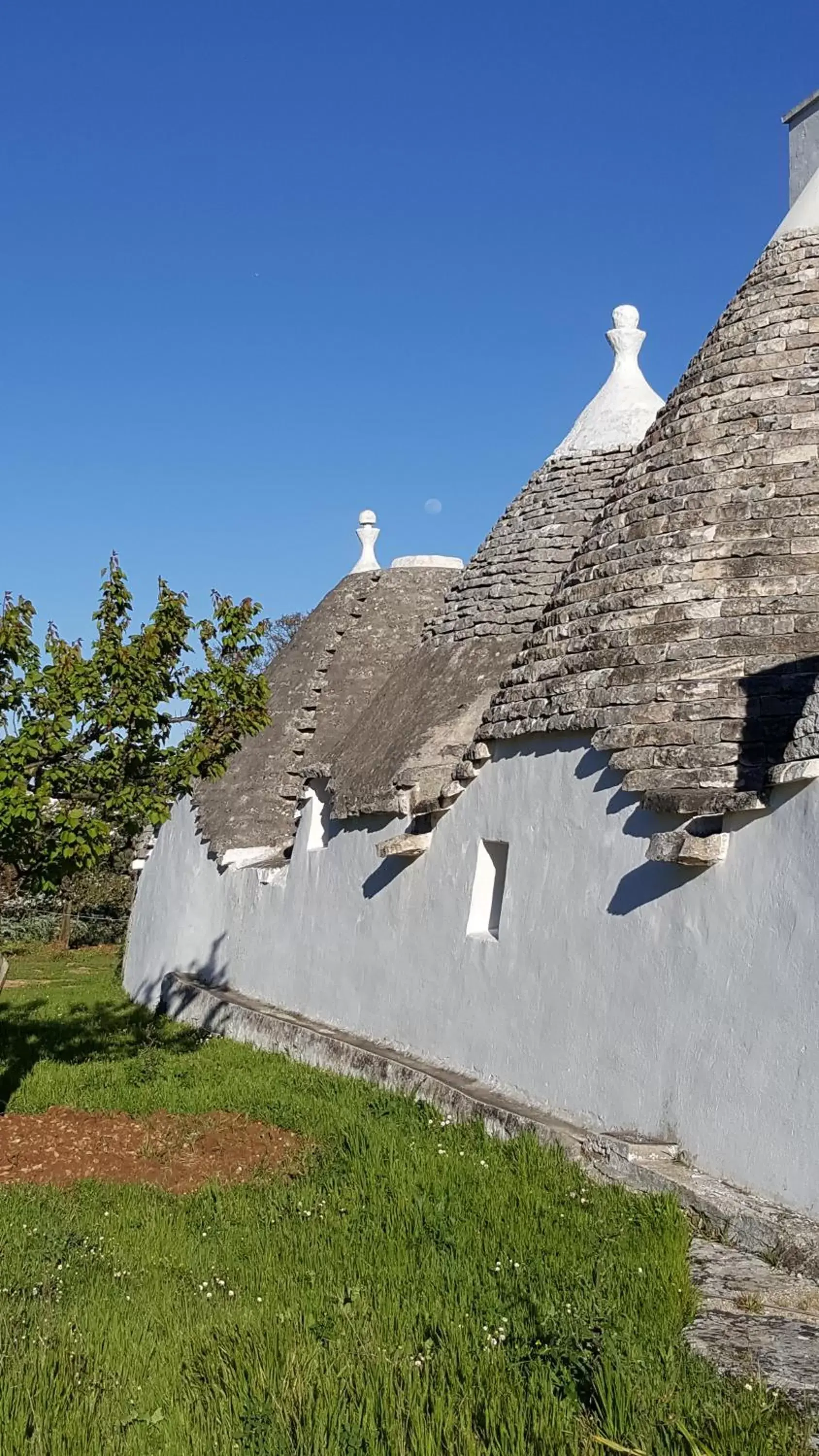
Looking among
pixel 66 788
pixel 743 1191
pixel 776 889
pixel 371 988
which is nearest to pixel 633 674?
pixel 776 889

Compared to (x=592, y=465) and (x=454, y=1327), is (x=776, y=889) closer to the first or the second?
(x=454, y=1327)

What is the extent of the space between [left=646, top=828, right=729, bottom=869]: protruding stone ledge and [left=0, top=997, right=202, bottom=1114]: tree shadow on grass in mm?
5868

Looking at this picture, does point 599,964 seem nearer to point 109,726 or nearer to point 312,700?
point 109,726

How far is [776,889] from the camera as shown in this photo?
6.18m

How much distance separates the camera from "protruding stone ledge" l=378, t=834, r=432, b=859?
1023cm

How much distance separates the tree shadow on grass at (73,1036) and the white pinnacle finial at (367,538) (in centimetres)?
682

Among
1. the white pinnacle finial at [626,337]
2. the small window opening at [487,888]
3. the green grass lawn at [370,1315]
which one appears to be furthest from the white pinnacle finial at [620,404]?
the green grass lawn at [370,1315]

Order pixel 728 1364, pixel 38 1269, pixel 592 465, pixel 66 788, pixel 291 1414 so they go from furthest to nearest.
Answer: pixel 592 465, pixel 66 788, pixel 38 1269, pixel 728 1364, pixel 291 1414

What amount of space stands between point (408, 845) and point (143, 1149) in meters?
3.11

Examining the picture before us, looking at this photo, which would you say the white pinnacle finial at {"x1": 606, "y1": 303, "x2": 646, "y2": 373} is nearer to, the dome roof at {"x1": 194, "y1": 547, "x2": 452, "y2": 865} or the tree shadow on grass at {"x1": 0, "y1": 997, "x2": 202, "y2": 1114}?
the dome roof at {"x1": 194, "y1": 547, "x2": 452, "y2": 865}

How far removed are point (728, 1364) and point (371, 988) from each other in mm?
6966

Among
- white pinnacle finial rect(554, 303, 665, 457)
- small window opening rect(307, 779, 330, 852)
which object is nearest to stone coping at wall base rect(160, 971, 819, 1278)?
small window opening rect(307, 779, 330, 852)

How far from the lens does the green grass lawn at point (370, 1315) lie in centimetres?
394

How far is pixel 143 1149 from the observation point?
8328 mm
